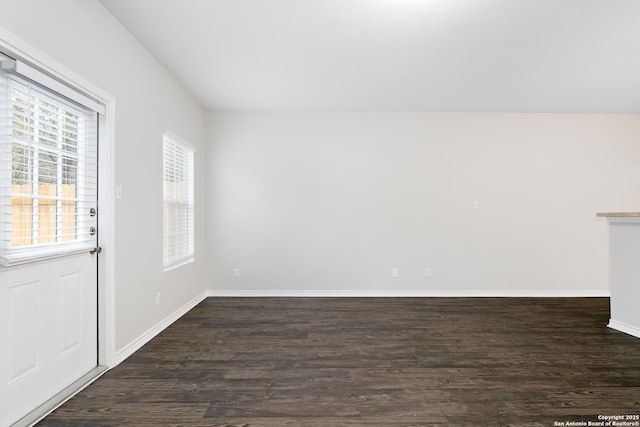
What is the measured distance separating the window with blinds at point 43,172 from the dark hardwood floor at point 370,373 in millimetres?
1057

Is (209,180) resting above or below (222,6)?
below

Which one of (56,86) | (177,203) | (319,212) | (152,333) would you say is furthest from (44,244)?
(319,212)

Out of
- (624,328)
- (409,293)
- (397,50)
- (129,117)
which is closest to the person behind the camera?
(129,117)

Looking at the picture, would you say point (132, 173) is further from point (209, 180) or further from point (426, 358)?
point (426, 358)

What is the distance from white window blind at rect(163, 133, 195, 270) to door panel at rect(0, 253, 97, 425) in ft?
4.12

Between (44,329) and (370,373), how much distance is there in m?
2.18

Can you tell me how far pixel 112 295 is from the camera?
2.50 m

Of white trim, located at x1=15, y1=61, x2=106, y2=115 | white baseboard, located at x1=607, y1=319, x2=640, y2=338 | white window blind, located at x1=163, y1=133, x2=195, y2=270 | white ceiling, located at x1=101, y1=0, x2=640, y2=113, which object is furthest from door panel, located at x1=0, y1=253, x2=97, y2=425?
white baseboard, located at x1=607, y1=319, x2=640, y2=338

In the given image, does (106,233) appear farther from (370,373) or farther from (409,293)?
(409,293)

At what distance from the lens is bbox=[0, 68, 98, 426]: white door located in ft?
5.68

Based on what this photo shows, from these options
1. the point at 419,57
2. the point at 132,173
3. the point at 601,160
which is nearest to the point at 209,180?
the point at 132,173

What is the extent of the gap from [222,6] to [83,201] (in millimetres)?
1772

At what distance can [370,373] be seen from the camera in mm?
2422

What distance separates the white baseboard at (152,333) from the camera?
8.66 feet
